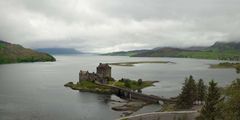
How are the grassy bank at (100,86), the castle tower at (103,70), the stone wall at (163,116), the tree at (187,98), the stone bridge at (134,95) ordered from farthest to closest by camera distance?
1. the castle tower at (103,70)
2. the grassy bank at (100,86)
3. the stone bridge at (134,95)
4. the tree at (187,98)
5. the stone wall at (163,116)

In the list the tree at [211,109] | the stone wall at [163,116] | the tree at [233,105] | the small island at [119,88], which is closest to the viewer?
the tree at [233,105]

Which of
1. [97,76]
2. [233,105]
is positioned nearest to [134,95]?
[97,76]

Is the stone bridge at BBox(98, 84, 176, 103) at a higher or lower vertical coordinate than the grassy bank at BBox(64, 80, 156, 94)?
lower

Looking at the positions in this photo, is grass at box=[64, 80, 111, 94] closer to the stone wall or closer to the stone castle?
the stone castle

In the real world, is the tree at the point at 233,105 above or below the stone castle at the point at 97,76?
above

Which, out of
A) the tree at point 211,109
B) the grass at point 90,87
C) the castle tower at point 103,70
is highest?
the castle tower at point 103,70

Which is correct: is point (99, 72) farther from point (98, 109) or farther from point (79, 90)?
point (98, 109)

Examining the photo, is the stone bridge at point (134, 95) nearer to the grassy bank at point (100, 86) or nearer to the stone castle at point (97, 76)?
the grassy bank at point (100, 86)

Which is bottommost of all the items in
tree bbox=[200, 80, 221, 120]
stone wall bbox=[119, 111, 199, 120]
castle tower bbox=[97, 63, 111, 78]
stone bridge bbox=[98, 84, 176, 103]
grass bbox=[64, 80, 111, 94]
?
stone bridge bbox=[98, 84, 176, 103]

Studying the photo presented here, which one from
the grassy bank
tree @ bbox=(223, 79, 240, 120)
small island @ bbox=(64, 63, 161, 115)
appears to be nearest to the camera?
tree @ bbox=(223, 79, 240, 120)

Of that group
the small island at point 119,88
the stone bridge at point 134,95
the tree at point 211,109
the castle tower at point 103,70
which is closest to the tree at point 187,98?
the small island at point 119,88

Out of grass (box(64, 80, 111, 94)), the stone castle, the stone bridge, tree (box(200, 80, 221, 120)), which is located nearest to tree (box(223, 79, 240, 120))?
tree (box(200, 80, 221, 120))

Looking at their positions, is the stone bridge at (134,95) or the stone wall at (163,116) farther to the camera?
the stone bridge at (134,95)

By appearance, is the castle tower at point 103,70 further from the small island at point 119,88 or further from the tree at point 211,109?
the tree at point 211,109
